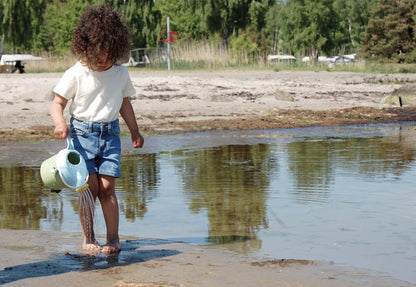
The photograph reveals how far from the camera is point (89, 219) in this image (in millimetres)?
4465

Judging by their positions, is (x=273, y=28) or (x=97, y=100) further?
(x=273, y=28)

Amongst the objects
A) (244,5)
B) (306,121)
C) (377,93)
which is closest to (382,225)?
(306,121)

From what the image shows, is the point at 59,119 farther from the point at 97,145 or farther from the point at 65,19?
the point at 65,19

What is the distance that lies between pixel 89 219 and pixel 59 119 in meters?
0.70

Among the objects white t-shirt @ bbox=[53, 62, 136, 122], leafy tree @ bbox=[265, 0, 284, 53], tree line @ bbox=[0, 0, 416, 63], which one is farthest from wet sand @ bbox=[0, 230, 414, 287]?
leafy tree @ bbox=[265, 0, 284, 53]

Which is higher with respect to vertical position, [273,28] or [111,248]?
[273,28]

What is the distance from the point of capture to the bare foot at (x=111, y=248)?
4.29 metres

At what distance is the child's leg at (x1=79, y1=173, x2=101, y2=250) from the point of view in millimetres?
4391

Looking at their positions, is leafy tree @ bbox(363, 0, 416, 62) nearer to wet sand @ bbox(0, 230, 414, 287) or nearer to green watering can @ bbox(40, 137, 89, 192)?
wet sand @ bbox(0, 230, 414, 287)

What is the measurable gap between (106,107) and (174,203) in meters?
1.78

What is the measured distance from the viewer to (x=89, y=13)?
176 inches

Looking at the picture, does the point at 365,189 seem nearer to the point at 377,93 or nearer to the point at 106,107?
the point at 106,107

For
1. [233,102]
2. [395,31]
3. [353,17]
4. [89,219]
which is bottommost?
[89,219]

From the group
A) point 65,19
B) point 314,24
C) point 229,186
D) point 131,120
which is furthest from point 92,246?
point 314,24
